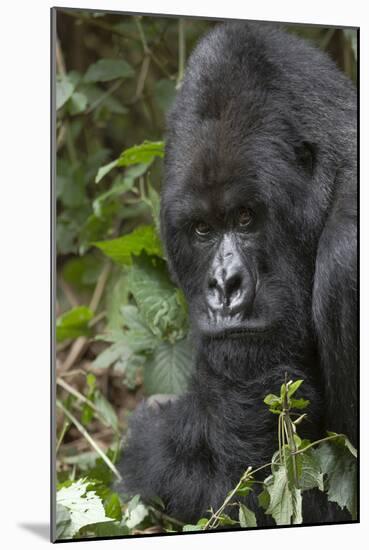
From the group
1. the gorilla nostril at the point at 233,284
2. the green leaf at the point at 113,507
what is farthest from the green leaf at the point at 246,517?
the gorilla nostril at the point at 233,284

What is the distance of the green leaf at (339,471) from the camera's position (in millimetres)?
3068

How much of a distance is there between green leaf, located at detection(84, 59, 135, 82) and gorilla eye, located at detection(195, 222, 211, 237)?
84 cm

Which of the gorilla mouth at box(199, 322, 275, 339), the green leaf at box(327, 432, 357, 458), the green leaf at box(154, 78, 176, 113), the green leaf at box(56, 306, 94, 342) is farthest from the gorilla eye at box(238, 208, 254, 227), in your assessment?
the green leaf at box(56, 306, 94, 342)

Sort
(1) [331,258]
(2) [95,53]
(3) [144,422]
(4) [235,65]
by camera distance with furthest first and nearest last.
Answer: (2) [95,53] < (3) [144,422] < (4) [235,65] < (1) [331,258]

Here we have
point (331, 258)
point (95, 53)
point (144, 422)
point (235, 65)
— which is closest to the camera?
point (331, 258)

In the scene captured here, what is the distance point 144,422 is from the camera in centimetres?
337

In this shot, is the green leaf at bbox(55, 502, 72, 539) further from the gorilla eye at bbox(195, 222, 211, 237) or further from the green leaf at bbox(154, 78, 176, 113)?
the green leaf at bbox(154, 78, 176, 113)

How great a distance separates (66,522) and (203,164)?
3.65 ft

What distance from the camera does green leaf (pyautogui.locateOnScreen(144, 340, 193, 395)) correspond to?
134 inches

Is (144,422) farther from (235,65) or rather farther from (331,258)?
(235,65)

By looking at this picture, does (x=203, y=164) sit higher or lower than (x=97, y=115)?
lower

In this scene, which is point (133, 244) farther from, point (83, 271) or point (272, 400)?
point (272, 400)

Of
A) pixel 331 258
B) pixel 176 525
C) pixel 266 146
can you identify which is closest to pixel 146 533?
pixel 176 525

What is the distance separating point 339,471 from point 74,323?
1.10 m
